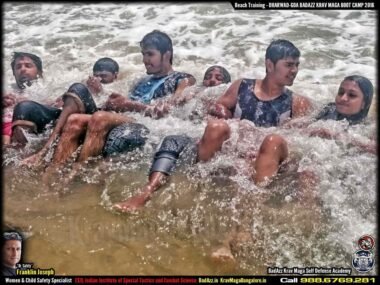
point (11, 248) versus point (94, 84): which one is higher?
point (94, 84)

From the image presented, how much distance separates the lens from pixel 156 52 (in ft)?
16.3

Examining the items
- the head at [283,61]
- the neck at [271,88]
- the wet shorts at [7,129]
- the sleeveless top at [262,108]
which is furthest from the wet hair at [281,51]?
the wet shorts at [7,129]

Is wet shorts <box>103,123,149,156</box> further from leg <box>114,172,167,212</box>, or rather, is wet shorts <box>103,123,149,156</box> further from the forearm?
the forearm

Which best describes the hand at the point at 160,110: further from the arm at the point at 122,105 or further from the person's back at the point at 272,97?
the person's back at the point at 272,97

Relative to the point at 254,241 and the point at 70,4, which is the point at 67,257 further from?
the point at 70,4

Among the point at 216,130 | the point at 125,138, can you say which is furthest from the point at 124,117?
the point at 216,130

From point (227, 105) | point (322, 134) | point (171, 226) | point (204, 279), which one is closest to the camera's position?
point (204, 279)

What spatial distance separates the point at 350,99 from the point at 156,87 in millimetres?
2104

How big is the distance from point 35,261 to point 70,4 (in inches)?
272

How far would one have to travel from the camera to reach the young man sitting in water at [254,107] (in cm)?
370

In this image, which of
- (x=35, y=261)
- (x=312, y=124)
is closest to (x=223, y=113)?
(x=312, y=124)

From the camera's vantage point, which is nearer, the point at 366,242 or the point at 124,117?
the point at 366,242

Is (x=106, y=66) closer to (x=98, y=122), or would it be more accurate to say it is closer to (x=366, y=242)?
(x=98, y=122)

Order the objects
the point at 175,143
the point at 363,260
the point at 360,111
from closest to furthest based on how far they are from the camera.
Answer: the point at 363,260, the point at 175,143, the point at 360,111
